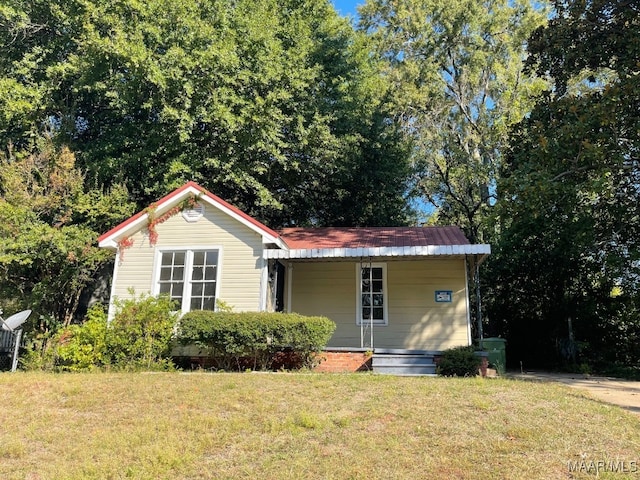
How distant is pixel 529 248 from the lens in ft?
58.1

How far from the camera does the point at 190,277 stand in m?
11.9

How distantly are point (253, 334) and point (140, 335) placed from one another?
95.8 inches

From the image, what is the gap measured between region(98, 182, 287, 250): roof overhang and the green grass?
474 cm

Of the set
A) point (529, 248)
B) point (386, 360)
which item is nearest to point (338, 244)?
point (386, 360)

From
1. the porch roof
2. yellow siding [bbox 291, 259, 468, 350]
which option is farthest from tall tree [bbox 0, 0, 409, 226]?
yellow siding [bbox 291, 259, 468, 350]

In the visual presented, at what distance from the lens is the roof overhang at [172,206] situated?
11.8m

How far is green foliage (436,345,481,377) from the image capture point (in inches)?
387

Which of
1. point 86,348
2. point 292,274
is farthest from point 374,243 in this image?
point 86,348

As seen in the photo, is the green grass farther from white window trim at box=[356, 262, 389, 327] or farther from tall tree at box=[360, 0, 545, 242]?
tall tree at box=[360, 0, 545, 242]

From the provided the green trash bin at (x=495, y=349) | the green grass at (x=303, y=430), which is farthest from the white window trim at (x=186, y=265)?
the green trash bin at (x=495, y=349)

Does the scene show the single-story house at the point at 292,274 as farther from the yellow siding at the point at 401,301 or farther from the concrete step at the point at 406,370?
the concrete step at the point at 406,370

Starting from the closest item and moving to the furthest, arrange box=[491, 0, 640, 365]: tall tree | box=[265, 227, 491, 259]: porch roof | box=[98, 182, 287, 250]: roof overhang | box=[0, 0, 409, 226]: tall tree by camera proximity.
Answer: box=[265, 227, 491, 259]: porch roof, box=[491, 0, 640, 365]: tall tree, box=[98, 182, 287, 250]: roof overhang, box=[0, 0, 409, 226]: tall tree

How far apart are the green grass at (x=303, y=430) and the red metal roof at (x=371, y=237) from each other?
19.0 feet

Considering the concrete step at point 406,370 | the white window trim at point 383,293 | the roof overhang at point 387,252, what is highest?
the roof overhang at point 387,252
